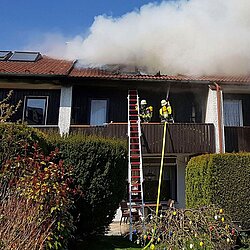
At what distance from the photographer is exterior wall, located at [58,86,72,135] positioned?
1387 cm

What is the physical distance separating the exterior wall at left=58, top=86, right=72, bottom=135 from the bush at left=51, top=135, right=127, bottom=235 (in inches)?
226

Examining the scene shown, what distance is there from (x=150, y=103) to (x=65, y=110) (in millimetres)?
3886

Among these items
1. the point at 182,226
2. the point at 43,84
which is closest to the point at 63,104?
the point at 43,84

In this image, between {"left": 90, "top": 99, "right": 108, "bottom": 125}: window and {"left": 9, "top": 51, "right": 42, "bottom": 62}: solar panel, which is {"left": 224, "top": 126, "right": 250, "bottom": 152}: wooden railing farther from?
{"left": 9, "top": 51, "right": 42, "bottom": 62}: solar panel

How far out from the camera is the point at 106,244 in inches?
311

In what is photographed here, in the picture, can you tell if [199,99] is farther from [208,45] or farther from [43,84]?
[43,84]

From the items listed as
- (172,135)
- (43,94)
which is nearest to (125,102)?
(172,135)

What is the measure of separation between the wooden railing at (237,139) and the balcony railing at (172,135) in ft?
2.47

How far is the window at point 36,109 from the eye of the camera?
14.7 metres

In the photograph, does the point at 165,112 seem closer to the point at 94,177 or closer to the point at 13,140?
the point at 94,177

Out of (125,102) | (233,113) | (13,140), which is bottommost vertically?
(13,140)

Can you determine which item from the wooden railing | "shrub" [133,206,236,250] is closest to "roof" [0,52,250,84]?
the wooden railing

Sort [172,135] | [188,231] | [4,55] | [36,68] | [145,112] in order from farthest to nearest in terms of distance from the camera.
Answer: [4,55] → [36,68] → [145,112] → [172,135] → [188,231]

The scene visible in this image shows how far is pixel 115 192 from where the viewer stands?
809 cm
